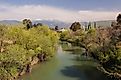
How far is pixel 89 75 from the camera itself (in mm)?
26047

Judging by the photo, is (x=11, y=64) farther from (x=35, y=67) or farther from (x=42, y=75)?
(x=35, y=67)

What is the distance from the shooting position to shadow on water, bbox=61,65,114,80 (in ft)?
82.5

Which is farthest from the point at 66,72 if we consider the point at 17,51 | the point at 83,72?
the point at 17,51

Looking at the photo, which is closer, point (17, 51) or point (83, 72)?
point (17, 51)

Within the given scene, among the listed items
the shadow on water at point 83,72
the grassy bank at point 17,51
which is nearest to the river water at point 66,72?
the shadow on water at point 83,72

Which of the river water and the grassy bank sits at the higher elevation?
the grassy bank

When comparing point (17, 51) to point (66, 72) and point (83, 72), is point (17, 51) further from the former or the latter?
point (83, 72)

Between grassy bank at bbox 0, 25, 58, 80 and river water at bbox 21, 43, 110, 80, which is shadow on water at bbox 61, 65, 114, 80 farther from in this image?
grassy bank at bbox 0, 25, 58, 80

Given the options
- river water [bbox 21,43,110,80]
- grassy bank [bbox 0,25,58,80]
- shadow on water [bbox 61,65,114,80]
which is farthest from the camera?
shadow on water [bbox 61,65,114,80]

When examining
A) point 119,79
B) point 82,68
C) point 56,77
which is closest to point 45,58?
point 82,68

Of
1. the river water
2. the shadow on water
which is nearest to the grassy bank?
the river water

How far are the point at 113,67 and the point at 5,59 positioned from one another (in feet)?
32.3

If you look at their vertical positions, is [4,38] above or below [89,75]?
above

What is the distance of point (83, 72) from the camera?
2755 centimetres
